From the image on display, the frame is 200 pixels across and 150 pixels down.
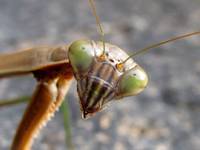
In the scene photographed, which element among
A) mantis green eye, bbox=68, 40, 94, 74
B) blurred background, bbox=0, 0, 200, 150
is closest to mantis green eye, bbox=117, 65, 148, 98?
mantis green eye, bbox=68, 40, 94, 74

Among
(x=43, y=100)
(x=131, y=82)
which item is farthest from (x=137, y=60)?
(x=131, y=82)

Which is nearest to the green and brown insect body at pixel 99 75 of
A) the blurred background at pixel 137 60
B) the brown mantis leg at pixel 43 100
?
the brown mantis leg at pixel 43 100

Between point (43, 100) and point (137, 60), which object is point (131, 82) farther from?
point (137, 60)

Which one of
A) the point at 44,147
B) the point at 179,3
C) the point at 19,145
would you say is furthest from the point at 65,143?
the point at 179,3

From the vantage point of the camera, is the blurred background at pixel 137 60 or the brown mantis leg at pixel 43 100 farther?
the blurred background at pixel 137 60

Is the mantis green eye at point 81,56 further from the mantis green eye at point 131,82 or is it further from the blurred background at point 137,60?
the blurred background at point 137,60

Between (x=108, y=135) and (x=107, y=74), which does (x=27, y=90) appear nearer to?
(x=108, y=135)
